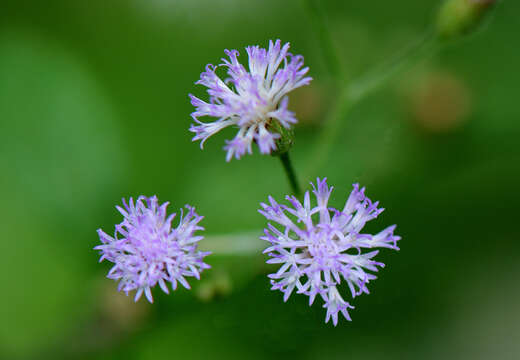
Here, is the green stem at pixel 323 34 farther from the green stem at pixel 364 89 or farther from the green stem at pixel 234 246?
the green stem at pixel 234 246

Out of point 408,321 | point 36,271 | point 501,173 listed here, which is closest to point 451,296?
point 408,321

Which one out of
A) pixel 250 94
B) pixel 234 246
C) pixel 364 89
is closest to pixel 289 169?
pixel 250 94

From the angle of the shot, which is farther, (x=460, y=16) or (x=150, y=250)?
(x=460, y=16)

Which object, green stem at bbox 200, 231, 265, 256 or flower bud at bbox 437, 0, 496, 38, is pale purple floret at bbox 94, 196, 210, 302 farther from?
flower bud at bbox 437, 0, 496, 38

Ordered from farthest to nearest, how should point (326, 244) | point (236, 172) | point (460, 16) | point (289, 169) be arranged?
point (236, 172) < point (460, 16) < point (289, 169) < point (326, 244)

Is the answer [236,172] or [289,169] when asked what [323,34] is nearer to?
[289,169]

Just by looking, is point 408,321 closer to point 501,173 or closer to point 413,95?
point 501,173

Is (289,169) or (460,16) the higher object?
(460,16)
